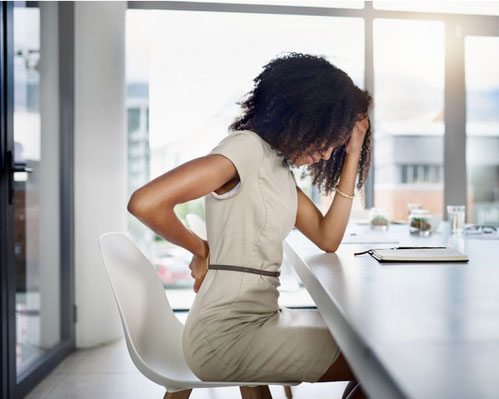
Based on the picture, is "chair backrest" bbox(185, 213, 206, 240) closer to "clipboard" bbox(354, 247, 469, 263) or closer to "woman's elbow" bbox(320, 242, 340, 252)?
"woman's elbow" bbox(320, 242, 340, 252)

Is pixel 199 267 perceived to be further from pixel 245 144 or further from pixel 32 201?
pixel 32 201

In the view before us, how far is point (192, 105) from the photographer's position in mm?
3410

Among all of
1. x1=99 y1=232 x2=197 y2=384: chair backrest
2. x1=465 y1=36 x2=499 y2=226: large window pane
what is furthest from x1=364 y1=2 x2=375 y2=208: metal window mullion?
x1=99 y1=232 x2=197 y2=384: chair backrest

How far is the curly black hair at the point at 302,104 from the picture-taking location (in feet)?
3.79

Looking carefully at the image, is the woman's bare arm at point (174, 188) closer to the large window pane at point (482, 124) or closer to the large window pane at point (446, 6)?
the large window pane at point (446, 6)

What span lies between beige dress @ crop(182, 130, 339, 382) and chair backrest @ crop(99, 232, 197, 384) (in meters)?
0.12

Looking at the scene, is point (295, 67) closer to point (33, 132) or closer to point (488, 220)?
point (33, 132)

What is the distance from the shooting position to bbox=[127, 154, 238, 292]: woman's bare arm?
3.24ft

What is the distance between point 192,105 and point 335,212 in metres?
2.28

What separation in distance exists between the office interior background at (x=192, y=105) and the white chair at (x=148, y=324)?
4.43 feet

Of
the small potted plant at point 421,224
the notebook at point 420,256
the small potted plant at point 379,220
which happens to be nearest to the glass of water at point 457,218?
the small potted plant at point 421,224

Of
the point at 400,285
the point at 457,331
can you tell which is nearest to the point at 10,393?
the point at 400,285

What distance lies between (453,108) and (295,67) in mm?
2724

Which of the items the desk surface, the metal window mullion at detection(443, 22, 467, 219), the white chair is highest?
the metal window mullion at detection(443, 22, 467, 219)
